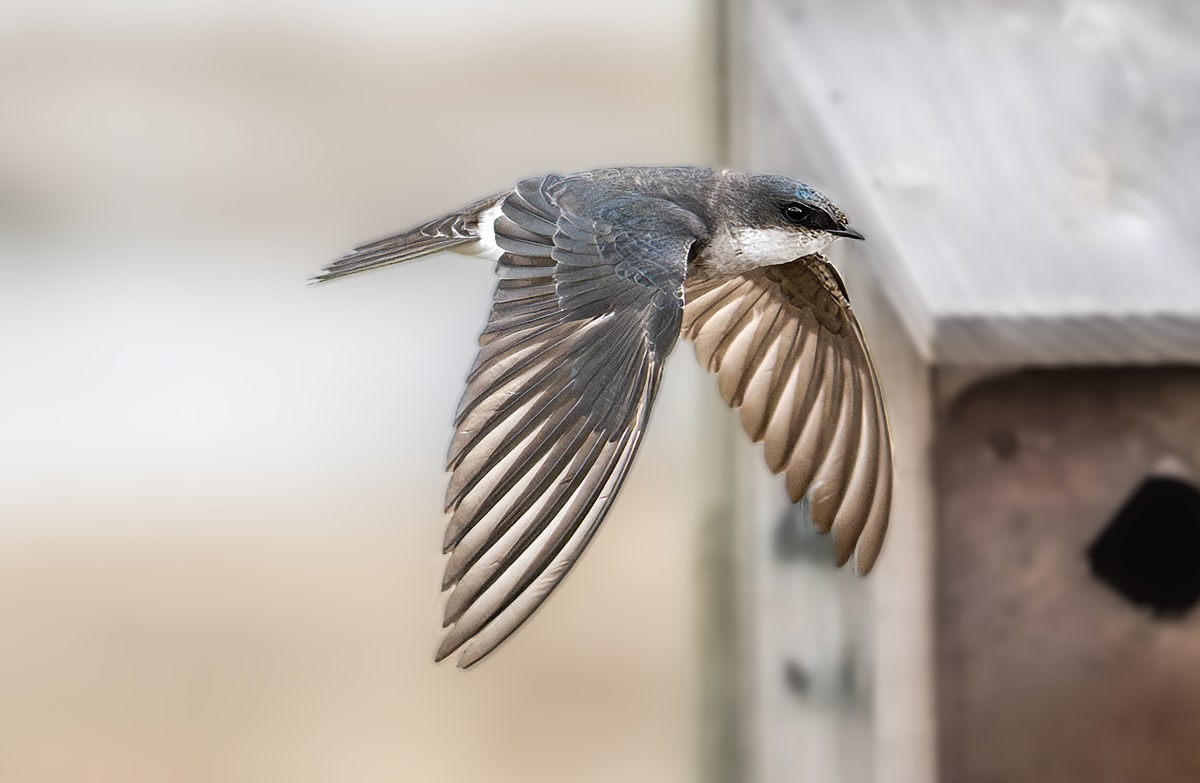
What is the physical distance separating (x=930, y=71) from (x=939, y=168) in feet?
0.27

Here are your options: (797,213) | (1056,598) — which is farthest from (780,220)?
(1056,598)

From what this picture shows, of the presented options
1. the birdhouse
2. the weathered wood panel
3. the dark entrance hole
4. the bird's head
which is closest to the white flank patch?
the bird's head

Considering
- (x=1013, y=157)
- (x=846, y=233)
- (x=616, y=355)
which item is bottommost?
(x=616, y=355)

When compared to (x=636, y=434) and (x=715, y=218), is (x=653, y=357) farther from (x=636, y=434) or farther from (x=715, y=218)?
(x=715, y=218)

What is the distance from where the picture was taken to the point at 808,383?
1081 millimetres

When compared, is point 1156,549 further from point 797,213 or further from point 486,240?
point 486,240

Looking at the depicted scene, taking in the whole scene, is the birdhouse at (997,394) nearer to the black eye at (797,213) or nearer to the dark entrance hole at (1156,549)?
the dark entrance hole at (1156,549)

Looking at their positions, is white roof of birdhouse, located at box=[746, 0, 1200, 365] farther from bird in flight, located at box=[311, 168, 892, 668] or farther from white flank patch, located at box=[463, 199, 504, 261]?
white flank patch, located at box=[463, 199, 504, 261]

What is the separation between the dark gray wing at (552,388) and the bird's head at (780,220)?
0.05m

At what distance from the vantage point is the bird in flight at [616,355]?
68cm

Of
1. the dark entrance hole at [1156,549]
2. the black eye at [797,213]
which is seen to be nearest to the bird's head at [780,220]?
the black eye at [797,213]

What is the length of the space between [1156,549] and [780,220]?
0.53m

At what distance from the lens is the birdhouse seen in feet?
3.79

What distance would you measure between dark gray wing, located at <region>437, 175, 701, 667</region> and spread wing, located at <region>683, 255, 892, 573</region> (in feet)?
0.52
